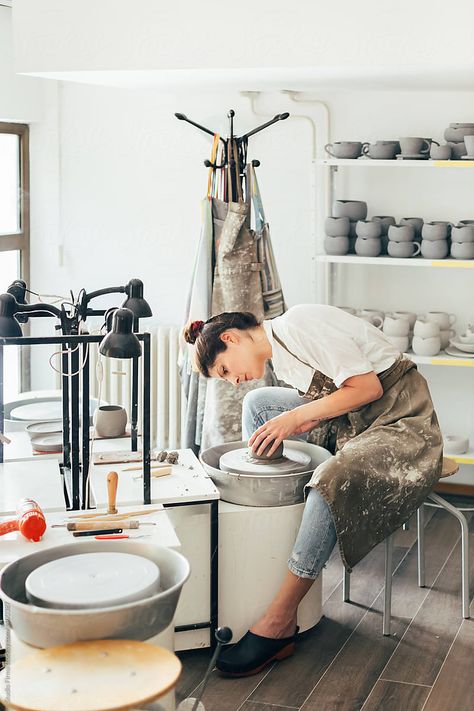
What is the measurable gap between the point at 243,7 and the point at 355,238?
3.86ft

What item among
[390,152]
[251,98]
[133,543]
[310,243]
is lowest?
[133,543]

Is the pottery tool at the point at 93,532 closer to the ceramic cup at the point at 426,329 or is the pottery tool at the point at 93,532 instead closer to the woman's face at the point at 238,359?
the woman's face at the point at 238,359

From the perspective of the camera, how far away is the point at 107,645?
1.54 meters

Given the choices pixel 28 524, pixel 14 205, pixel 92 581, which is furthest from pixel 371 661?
pixel 14 205

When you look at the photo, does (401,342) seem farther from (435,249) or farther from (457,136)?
(457,136)

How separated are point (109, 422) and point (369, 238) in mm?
1512

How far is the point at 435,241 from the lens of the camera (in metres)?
3.79

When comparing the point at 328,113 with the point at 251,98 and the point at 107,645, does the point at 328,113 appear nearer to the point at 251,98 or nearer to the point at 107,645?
the point at 251,98

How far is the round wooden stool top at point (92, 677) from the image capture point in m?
1.41

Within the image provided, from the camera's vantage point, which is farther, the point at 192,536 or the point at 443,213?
the point at 443,213

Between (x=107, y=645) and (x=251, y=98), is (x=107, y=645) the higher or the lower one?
the lower one

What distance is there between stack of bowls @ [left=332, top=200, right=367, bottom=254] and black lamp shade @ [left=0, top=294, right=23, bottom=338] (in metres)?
1.96

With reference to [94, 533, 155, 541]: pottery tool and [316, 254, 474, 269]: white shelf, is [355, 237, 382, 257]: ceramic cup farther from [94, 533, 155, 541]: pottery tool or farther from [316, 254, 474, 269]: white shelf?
[94, 533, 155, 541]: pottery tool

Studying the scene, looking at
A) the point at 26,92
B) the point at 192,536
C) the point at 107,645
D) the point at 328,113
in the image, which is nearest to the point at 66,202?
the point at 26,92
